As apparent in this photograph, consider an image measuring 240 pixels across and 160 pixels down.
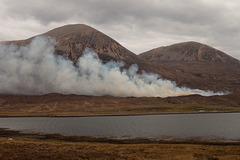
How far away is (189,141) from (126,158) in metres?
28.9

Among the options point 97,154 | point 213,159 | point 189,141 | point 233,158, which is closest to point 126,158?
point 97,154

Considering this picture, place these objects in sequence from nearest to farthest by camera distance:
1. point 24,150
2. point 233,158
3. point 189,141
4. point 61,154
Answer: point 233,158 → point 61,154 → point 24,150 → point 189,141

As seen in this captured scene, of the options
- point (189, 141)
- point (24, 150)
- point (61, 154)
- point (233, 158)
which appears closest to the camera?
point (233, 158)

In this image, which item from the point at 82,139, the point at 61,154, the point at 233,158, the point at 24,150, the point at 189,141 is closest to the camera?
the point at 233,158

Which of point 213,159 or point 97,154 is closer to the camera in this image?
point 213,159

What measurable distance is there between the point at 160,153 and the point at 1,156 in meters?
30.5

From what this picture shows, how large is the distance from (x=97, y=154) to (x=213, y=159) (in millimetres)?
21920

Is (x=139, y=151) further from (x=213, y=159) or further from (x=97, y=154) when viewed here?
(x=213, y=159)

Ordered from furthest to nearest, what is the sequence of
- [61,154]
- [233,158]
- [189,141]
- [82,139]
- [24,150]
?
[82,139] < [189,141] < [24,150] < [61,154] < [233,158]

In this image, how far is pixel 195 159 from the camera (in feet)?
135

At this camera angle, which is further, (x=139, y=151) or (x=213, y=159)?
(x=139, y=151)

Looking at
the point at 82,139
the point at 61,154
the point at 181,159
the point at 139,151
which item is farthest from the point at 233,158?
the point at 82,139

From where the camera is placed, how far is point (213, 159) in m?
41.1

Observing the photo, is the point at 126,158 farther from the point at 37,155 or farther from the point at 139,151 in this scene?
the point at 37,155
